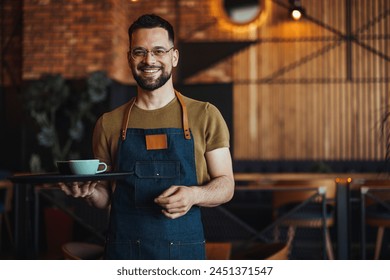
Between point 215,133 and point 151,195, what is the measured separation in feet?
0.87

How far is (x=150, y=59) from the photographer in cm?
171

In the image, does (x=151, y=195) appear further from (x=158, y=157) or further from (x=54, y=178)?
(x=54, y=178)

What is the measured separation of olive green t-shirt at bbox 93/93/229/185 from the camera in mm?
1759

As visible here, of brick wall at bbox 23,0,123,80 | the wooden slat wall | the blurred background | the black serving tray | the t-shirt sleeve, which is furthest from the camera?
the wooden slat wall

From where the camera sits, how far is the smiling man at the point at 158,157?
1724 millimetres

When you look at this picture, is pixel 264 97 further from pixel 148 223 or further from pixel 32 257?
pixel 148 223

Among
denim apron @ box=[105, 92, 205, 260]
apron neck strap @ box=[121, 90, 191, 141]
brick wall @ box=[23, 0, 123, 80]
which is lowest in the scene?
denim apron @ box=[105, 92, 205, 260]

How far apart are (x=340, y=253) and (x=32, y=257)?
161 cm

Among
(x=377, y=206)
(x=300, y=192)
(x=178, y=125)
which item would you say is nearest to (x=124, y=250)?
(x=178, y=125)

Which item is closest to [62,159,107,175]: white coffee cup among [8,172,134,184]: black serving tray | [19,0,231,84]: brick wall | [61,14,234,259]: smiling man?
[8,172,134,184]: black serving tray

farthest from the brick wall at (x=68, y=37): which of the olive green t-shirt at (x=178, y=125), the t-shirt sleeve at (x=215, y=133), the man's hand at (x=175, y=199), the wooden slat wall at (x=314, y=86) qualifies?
the man's hand at (x=175, y=199)

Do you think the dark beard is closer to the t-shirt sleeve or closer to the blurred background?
the t-shirt sleeve

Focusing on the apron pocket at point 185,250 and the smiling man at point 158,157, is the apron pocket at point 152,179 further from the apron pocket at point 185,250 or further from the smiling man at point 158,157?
the apron pocket at point 185,250

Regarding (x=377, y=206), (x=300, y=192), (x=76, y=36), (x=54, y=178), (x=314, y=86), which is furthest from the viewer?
(x=314, y=86)
